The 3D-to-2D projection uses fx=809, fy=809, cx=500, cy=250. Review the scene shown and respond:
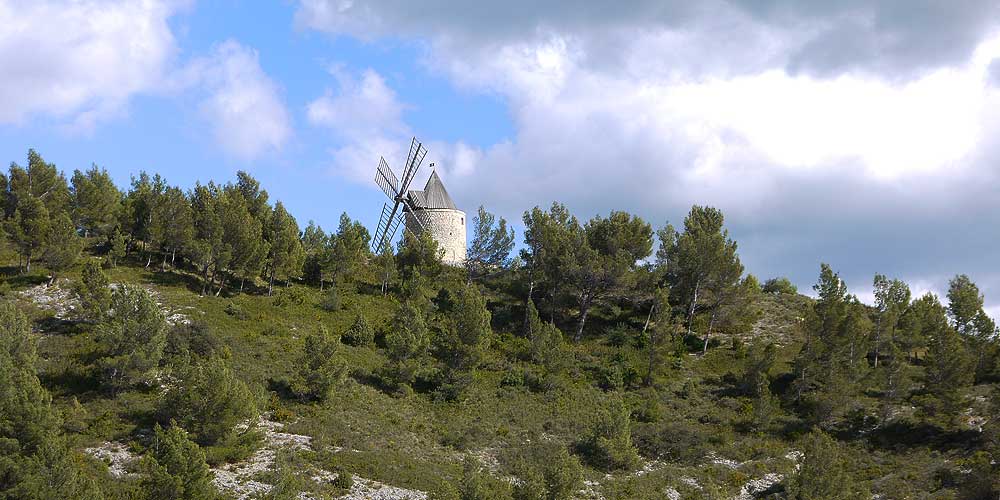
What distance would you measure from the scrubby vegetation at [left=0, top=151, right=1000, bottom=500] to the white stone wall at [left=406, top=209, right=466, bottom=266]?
330 inches

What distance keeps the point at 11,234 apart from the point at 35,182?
1297cm

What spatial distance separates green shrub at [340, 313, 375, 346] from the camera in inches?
2611

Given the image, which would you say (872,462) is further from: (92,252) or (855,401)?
(92,252)

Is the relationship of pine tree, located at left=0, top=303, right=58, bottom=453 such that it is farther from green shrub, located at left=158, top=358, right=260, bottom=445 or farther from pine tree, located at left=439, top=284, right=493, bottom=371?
pine tree, located at left=439, top=284, right=493, bottom=371

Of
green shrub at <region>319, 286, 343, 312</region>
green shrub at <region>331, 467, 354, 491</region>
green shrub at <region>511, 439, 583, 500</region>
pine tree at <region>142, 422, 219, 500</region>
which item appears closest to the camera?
pine tree at <region>142, 422, 219, 500</region>

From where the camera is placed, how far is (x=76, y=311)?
58.3 m

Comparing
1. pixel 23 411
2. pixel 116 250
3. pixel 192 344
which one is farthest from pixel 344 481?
pixel 116 250

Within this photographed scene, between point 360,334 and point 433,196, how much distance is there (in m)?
36.2

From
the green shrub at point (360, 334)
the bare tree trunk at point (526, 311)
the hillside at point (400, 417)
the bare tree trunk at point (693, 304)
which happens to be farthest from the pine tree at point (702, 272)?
the green shrub at point (360, 334)

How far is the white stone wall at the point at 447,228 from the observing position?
96812mm

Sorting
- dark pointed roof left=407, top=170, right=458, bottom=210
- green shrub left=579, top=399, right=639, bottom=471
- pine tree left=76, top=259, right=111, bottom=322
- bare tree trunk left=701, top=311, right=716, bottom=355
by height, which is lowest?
green shrub left=579, top=399, right=639, bottom=471

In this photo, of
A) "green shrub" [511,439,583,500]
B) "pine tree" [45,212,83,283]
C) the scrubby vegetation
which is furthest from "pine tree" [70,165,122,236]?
"green shrub" [511,439,583,500]

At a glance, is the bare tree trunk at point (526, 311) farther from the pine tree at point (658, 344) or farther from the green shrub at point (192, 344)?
the green shrub at point (192, 344)

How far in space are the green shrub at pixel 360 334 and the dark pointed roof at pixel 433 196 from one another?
109ft
